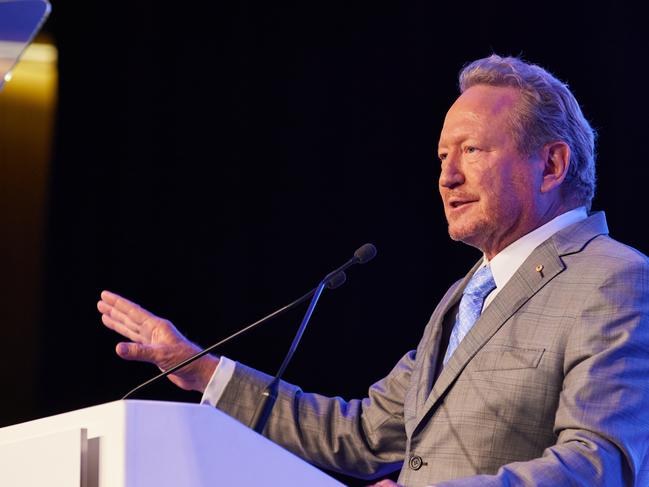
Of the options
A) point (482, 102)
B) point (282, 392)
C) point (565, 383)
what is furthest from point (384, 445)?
point (482, 102)

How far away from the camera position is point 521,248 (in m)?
2.23

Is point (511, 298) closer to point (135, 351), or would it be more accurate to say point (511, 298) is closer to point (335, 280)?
point (335, 280)

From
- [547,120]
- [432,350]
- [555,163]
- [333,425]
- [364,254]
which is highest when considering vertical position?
[547,120]

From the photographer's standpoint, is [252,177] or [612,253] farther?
[252,177]

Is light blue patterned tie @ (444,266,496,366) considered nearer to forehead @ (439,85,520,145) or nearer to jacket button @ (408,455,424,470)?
jacket button @ (408,455,424,470)

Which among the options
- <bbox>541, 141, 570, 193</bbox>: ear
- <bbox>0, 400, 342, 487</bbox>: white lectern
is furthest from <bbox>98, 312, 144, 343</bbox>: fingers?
<bbox>541, 141, 570, 193</bbox>: ear

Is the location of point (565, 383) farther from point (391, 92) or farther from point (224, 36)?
point (224, 36)

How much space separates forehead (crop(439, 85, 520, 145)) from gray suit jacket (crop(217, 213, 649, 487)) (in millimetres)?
338

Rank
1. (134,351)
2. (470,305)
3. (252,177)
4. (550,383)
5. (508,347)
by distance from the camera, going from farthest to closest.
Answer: (252,177)
(470,305)
(134,351)
(508,347)
(550,383)

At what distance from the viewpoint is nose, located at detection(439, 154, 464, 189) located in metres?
2.31

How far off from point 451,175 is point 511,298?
0.42m

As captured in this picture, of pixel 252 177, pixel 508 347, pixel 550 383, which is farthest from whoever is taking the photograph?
pixel 252 177

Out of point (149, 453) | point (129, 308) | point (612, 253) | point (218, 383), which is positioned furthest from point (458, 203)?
point (149, 453)

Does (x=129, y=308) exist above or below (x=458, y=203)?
below
